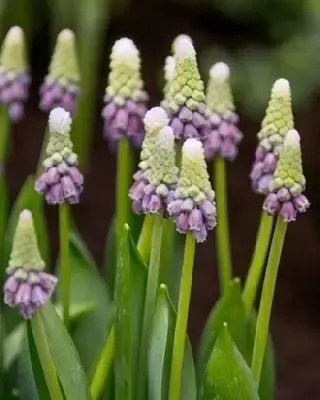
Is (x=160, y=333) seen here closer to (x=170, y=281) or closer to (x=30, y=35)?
(x=170, y=281)

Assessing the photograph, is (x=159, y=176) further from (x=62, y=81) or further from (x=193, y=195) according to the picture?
(x=62, y=81)

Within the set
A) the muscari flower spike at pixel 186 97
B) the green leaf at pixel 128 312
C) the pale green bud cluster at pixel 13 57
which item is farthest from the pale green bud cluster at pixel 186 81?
the pale green bud cluster at pixel 13 57

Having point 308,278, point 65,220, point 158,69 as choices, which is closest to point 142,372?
point 65,220

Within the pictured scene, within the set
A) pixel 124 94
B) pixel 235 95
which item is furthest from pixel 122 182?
pixel 235 95

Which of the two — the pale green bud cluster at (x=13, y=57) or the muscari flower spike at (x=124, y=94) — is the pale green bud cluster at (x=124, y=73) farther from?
the pale green bud cluster at (x=13, y=57)

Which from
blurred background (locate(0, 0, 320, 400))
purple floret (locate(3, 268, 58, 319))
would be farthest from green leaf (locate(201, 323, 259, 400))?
blurred background (locate(0, 0, 320, 400))
